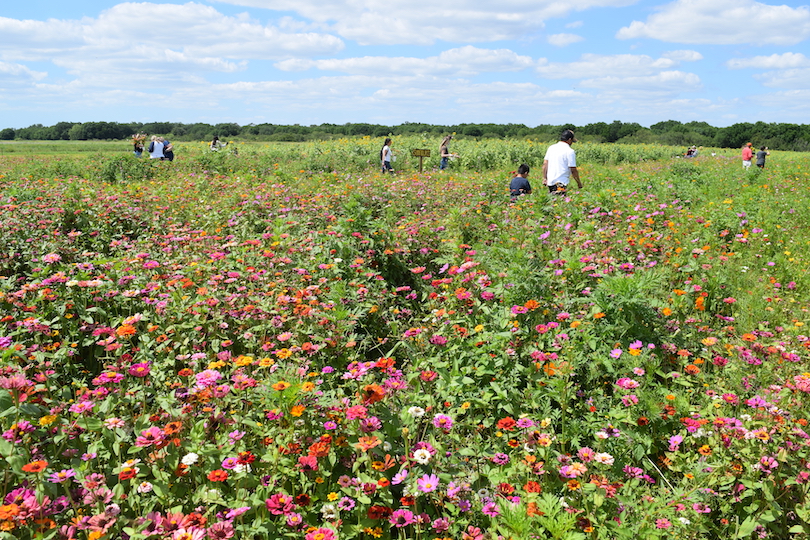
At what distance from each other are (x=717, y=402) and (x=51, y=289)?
4.88 metres

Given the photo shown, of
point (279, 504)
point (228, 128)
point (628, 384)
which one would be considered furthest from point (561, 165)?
point (228, 128)

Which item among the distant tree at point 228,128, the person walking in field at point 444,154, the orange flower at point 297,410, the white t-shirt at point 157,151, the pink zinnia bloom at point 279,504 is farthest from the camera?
the distant tree at point 228,128

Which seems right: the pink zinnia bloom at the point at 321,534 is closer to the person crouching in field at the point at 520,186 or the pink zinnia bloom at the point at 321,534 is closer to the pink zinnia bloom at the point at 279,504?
the pink zinnia bloom at the point at 279,504

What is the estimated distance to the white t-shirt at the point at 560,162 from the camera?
7.76 m

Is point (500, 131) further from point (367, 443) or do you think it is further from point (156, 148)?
point (367, 443)

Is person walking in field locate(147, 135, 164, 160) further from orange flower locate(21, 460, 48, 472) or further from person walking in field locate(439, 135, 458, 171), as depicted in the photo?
orange flower locate(21, 460, 48, 472)

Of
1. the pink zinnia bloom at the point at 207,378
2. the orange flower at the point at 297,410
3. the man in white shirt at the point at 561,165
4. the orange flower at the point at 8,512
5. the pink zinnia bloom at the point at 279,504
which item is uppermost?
the man in white shirt at the point at 561,165

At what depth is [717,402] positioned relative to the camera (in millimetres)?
2963

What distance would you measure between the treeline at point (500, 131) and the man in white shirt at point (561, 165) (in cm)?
4027

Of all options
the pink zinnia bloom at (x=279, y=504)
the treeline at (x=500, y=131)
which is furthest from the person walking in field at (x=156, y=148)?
the treeline at (x=500, y=131)

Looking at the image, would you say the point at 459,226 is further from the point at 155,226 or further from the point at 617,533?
the point at 617,533

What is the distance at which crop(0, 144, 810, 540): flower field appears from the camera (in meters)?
2.10

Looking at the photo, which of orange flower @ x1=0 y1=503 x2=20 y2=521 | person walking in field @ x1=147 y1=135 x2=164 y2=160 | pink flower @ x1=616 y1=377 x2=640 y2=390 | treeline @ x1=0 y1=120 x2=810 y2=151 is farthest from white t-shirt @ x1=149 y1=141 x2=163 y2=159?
treeline @ x1=0 y1=120 x2=810 y2=151

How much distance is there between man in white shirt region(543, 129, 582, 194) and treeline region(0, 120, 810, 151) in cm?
4027
